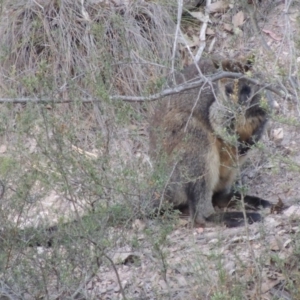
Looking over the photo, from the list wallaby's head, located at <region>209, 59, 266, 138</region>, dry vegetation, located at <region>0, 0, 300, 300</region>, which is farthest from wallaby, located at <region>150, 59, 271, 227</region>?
dry vegetation, located at <region>0, 0, 300, 300</region>

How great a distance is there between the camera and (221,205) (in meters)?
6.66

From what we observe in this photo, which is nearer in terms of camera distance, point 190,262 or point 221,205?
point 190,262

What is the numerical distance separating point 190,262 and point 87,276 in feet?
2.24

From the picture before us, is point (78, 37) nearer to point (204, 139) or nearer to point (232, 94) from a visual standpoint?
point (204, 139)

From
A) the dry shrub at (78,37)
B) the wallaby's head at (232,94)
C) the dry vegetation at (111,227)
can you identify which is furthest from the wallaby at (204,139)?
the dry shrub at (78,37)

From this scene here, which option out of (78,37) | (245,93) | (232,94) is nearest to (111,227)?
(232,94)

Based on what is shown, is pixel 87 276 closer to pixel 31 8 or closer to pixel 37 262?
pixel 37 262

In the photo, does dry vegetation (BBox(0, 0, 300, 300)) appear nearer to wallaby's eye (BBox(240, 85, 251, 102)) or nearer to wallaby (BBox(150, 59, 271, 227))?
wallaby (BBox(150, 59, 271, 227))

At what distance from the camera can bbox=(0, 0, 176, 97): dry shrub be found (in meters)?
7.66

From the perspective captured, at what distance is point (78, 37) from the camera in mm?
7754

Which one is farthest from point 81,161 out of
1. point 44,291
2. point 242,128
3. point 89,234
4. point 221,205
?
point 221,205

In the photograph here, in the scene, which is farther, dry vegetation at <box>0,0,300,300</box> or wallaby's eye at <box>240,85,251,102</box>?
wallaby's eye at <box>240,85,251,102</box>

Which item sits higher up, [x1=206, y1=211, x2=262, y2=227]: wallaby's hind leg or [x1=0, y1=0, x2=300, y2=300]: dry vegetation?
[x1=0, y1=0, x2=300, y2=300]: dry vegetation

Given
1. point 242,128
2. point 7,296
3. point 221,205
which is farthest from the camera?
point 221,205
